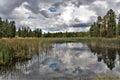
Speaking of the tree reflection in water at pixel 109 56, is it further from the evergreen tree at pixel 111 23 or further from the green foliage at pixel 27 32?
the green foliage at pixel 27 32

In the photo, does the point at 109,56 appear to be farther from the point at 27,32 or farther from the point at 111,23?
the point at 27,32

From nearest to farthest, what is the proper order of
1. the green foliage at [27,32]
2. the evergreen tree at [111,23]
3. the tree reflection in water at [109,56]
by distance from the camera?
the tree reflection in water at [109,56] → the evergreen tree at [111,23] → the green foliage at [27,32]

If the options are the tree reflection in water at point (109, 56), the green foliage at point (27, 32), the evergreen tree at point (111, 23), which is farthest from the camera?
the green foliage at point (27, 32)

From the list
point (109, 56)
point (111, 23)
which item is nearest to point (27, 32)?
point (111, 23)

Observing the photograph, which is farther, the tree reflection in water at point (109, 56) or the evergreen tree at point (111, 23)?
the evergreen tree at point (111, 23)

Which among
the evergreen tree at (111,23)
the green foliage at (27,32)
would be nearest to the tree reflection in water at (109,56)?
the evergreen tree at (111,23)

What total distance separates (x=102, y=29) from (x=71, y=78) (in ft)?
244

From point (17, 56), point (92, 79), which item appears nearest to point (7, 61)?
point (17, 56)

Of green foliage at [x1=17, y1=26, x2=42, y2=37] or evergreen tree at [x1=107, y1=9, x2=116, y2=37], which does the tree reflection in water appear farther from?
green foliage at [x1=17, y1=26, x2=42, y2=37]

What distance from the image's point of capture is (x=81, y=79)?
→ 13.7m

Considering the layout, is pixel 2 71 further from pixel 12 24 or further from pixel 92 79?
pixel 12 24

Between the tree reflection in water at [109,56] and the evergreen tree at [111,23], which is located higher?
the evergreen tree at [111,23]

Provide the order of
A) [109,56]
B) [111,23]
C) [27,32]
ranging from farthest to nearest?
[27,32], [111,23], [109,56]

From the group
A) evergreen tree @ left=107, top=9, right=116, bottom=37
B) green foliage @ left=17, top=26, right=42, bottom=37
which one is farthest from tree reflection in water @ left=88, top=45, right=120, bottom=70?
green foliage @ left=17, top=26, right=42, bottom=37
